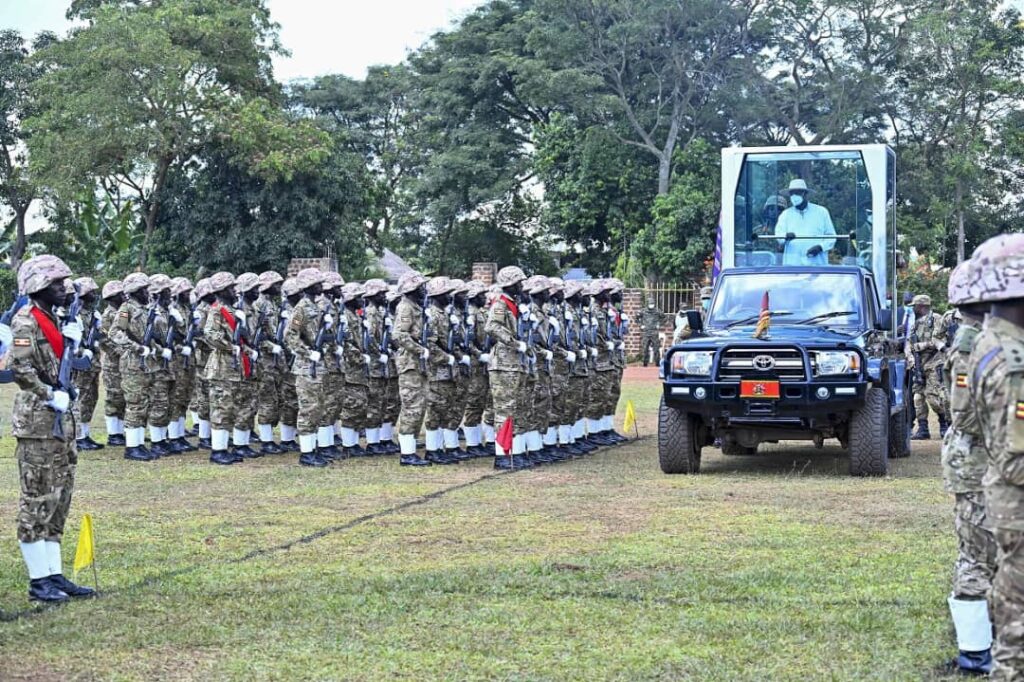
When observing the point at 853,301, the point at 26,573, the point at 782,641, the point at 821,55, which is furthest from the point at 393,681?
the point at 821,55

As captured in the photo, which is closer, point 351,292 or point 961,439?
point 961,439

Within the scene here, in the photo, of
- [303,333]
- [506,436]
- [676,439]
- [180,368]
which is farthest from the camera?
[180,368]

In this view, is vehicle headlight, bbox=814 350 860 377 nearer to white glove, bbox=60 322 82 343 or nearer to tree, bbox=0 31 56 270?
white glove, bbox=60 322 82 343

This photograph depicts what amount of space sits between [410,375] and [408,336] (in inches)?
16.8

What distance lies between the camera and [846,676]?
6418 millimetres

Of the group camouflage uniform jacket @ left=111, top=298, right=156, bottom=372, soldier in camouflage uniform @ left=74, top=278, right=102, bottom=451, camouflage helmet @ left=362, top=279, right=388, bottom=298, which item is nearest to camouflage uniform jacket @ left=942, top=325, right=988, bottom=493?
camouflage helmet @ left=362, top=279, right=388, bottom=298

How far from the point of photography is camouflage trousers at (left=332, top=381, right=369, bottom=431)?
16359 millimetres

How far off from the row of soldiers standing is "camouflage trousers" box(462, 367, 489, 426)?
19 millimetres

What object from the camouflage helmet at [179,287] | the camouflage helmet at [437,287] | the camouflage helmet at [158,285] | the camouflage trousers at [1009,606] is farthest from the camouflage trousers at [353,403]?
the camouflage trousers at [1009,606]

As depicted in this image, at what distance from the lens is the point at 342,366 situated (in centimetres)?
1611

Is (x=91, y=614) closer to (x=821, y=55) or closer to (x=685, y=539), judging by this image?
(x=685, y=539)

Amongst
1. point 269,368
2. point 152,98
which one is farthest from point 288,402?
point 152,98

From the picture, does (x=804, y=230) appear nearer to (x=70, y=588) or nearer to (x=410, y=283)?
(x=410, y=283)

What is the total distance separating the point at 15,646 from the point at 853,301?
30.8 ft
